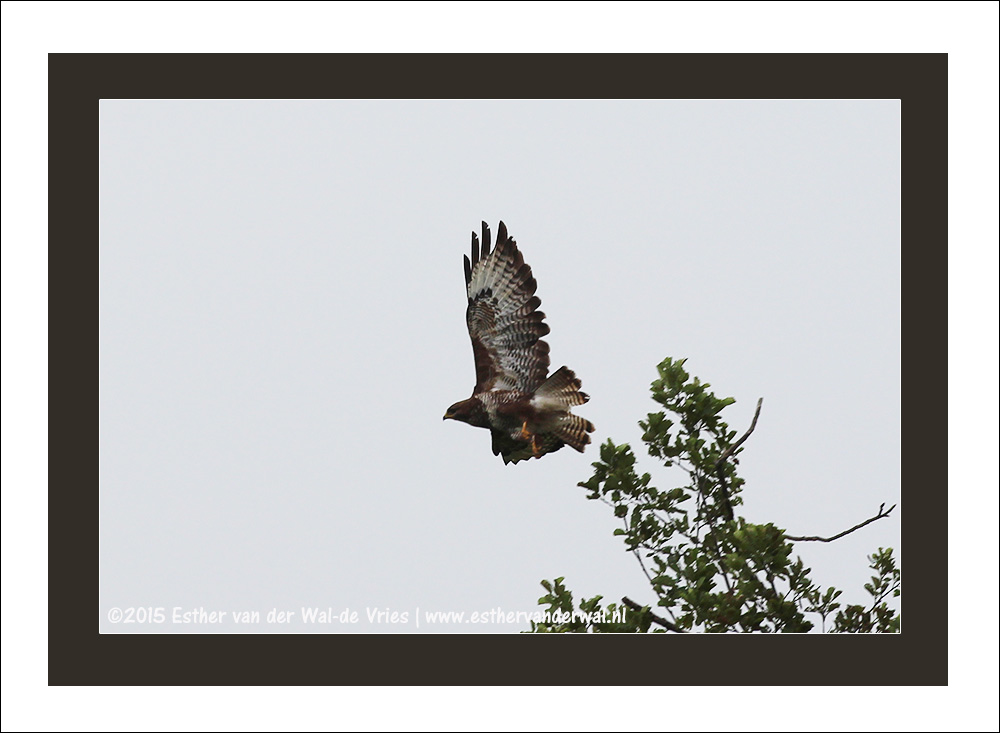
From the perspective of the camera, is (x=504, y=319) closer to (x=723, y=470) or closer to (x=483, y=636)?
(x=723, y=470)

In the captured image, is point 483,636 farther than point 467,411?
No

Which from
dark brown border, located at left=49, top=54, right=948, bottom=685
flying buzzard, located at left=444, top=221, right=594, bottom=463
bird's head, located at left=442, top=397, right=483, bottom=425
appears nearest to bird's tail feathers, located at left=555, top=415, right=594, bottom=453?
flying buzzard, located at left=444, top=221, right=594, bottom=463

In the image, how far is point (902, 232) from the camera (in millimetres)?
8070

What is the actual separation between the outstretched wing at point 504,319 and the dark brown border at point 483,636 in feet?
6.49

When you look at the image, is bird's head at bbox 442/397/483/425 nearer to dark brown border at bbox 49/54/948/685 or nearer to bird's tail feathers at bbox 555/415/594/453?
bird's tail feathers at bbox 555/415/594/453

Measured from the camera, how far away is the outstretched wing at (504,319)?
9906 millimetres

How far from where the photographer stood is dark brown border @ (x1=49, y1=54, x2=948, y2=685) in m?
7.71

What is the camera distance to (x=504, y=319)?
1000 cm

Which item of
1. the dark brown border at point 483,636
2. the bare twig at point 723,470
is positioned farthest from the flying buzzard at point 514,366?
the dark brown border at point 483,636

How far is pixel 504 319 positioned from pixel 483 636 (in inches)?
123

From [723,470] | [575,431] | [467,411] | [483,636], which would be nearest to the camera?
[483,636]

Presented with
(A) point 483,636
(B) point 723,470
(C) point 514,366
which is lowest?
(A) point 483,636

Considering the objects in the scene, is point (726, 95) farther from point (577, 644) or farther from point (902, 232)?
point (577, 644)

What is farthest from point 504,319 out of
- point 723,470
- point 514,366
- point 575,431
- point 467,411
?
point 723,470
